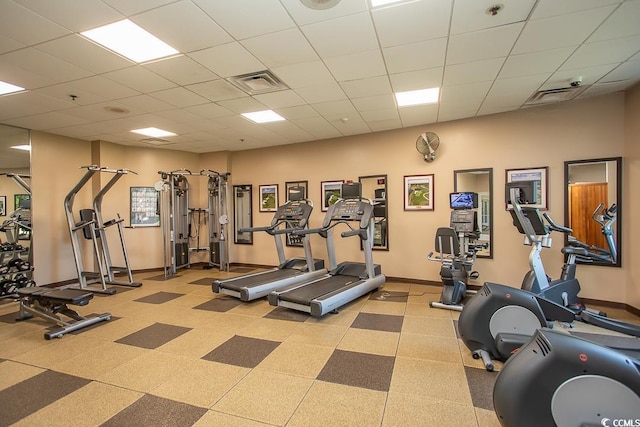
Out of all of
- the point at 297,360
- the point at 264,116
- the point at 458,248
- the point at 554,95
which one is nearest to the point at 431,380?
the point at 297,360

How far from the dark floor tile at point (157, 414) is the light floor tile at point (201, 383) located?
6 cm

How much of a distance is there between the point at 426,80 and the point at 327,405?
3.63m

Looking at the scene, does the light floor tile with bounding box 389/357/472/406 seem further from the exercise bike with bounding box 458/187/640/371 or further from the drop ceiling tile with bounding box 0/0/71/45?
the drop ceiling tile with bounding box 0/0/71/45

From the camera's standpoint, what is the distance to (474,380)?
2418mm

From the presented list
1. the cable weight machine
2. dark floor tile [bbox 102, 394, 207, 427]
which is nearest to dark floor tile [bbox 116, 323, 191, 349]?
dark floor tile [bbox 102, 394, 207, 427]

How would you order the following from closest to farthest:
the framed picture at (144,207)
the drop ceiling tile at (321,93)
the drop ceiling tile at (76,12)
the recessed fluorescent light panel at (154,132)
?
1. the drop ceiling tile at (76,12)
2. the drop ceiling tile at (321,93)
3. the recessed fluorescent light panel at (154,132)
4. the framed picture at (144,207)

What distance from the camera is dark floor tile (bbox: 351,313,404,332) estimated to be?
11.7ft

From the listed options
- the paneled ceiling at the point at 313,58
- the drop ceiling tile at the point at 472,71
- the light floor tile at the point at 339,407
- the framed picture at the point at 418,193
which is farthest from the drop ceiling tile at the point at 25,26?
the framed picture at the point at 418,193

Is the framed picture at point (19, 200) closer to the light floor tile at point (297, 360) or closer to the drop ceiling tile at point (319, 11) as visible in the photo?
the light floor tile at point (297, 360)

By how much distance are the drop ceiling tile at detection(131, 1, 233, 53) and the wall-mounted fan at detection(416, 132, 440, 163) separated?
3.72m

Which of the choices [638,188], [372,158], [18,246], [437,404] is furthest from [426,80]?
[18,246]

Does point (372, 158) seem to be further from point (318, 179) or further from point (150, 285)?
point (150, 285)

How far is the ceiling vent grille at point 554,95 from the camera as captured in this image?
13.0 feet

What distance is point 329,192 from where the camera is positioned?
6449 millimetres
